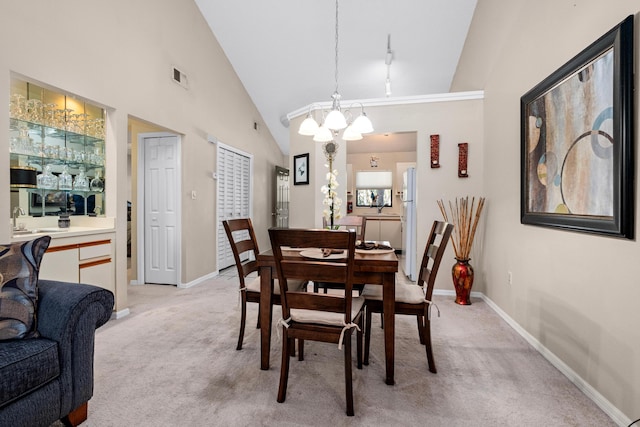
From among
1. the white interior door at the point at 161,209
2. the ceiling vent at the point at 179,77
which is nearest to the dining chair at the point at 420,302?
the white interior door at the point at 161,209

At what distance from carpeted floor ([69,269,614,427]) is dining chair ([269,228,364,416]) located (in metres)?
0.18

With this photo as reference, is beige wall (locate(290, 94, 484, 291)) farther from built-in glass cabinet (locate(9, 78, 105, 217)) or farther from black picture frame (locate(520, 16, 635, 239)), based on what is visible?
built-in glass cabinet (locate(9, 78, 105, 217))

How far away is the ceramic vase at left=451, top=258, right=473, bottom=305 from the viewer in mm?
3525

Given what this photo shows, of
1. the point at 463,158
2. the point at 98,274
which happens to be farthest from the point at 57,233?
the point at 463,158

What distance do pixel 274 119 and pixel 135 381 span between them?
535 centimetres

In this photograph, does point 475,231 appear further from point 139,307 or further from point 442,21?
point 139,307

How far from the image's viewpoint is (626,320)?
5.25 feet

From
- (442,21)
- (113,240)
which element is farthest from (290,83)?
(113,240)

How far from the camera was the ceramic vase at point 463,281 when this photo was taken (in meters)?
3.53

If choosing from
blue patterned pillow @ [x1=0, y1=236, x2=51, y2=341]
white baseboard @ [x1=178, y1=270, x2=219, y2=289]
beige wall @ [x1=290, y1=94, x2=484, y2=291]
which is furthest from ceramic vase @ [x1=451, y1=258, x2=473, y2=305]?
blue patterned pillow @ [x1=0, y1=236, x2=51, y2=341]

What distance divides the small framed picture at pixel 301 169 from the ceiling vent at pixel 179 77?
5.74 ft

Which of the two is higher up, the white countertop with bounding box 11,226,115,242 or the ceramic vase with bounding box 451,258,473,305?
the white countertop with bounding box 11,226,115,242

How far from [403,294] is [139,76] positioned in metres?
3.35

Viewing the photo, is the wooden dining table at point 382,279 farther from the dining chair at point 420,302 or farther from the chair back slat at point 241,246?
the chair back slat at point 241,246
